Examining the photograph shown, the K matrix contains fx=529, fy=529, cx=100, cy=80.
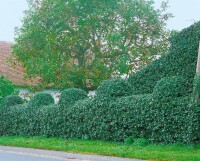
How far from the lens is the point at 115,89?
75.7 feet

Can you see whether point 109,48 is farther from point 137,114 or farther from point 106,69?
point 137,114

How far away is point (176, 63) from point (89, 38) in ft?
31.8

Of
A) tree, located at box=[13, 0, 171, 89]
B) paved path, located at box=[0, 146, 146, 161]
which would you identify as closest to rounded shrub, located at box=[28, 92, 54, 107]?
tree, located at box=[13, 0, 171, 89]

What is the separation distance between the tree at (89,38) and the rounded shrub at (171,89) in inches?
415

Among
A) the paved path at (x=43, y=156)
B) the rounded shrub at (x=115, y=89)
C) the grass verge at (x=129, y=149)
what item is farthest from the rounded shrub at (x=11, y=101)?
the paved path at (x=43, y=156)

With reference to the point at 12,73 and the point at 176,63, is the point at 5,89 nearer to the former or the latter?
the point at 12,73

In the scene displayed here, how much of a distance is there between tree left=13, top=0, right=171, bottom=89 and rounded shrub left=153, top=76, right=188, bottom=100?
34.6 feet

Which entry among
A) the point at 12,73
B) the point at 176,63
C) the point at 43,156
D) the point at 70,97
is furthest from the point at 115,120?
the point at 12,73

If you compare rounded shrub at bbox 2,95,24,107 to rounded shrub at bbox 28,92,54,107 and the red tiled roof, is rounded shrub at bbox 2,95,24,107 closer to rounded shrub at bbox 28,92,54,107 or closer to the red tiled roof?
rounded shrub at bbox 28,92,54,107

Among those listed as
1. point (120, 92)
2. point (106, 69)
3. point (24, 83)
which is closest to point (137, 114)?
point (120, 92)

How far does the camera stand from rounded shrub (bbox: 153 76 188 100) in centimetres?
1998

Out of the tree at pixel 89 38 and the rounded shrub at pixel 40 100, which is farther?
the tree at pixel 89 38

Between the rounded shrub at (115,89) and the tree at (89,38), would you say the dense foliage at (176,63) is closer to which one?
the rounded shrub at (115,89)

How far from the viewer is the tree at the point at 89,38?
3147 cm
